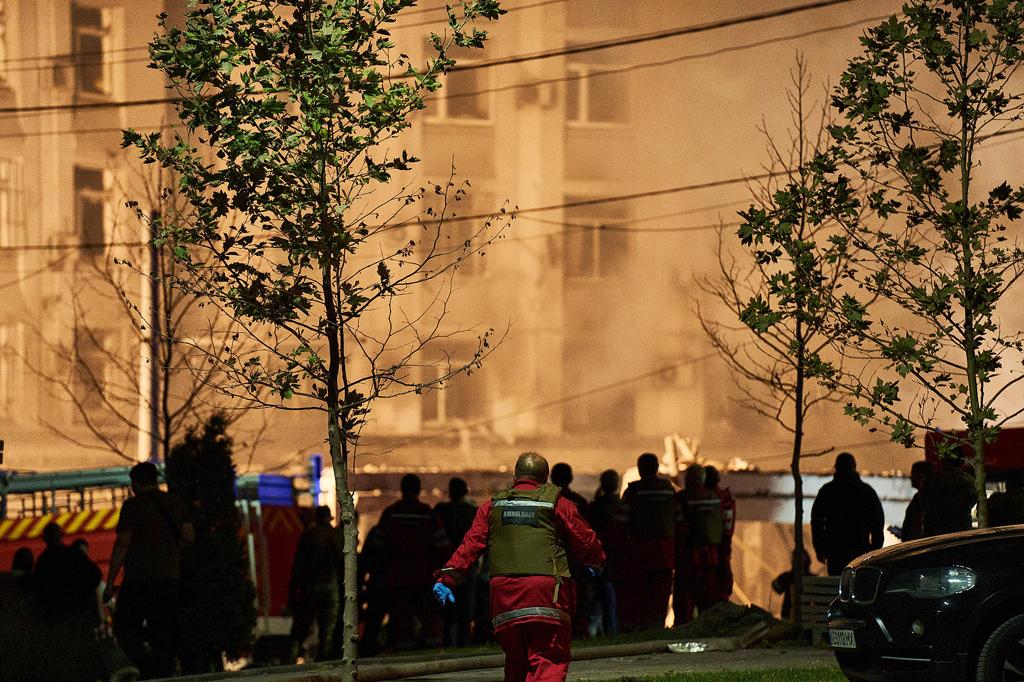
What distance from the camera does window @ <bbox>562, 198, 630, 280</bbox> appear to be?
46.7 metres

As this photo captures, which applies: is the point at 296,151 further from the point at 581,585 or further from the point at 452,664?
the point at 581,585

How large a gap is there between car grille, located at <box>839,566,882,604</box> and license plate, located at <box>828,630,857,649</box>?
19 cm

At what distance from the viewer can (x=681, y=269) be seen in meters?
46.6

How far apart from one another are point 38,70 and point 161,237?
121ft

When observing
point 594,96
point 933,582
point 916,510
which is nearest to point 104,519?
point 916,510

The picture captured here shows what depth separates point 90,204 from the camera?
44.3 meters

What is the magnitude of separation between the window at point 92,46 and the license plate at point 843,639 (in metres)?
39.3

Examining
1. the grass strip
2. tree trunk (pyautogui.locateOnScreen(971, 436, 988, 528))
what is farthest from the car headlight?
tree trunk (pyautogui.locateOnScreen(971, 436, 988, 528))

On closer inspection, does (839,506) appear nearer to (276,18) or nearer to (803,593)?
(803,593)

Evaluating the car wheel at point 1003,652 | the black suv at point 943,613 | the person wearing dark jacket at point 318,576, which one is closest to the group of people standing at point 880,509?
the person wearing dark jacket at point 318,576

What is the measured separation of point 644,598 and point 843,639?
746cm

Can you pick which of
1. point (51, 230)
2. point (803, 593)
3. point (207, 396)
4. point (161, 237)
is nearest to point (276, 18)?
point (161, 237)

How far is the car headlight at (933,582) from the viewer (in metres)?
8.26

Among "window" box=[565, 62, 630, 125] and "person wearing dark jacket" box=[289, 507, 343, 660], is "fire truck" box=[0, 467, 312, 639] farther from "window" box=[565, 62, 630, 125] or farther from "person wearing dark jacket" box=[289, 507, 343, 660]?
"window" box=[565, 62, 630, 125]
